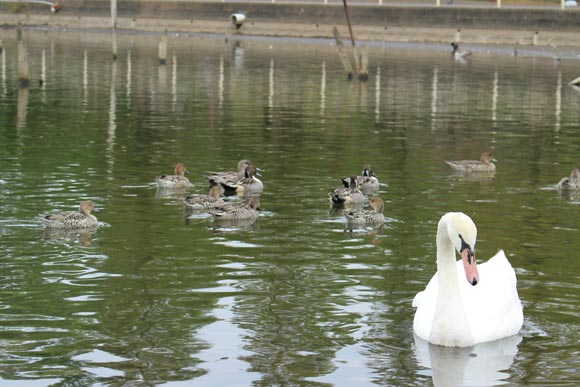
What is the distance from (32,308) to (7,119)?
2264cm

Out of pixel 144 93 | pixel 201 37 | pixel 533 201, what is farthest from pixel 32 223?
pixel 201 37

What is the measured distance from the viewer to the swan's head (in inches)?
527

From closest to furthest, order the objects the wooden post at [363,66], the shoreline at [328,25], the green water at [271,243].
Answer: the green water at [271,243] < the wooden post at [363,66] < the shoreline at [328,25]

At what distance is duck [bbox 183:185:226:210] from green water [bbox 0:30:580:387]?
40cm

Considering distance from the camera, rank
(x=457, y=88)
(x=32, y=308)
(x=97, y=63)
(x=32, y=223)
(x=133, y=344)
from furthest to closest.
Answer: (x=97, y=63), (x=457, y=88), (x=32, y=223), (x=32, y=308), (x=133, y=344)

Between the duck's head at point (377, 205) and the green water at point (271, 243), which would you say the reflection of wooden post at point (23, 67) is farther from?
the duck's head at point (377, 205)

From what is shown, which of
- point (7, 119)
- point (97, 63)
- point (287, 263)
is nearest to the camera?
point (287, 263)

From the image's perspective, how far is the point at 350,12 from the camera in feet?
269

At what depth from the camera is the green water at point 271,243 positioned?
45.9ft

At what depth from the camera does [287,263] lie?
Result: 18750 mm

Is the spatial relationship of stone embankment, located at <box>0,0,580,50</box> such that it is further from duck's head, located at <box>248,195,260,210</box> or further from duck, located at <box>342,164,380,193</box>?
duck's head, located at <box>248,195,260,210</box>

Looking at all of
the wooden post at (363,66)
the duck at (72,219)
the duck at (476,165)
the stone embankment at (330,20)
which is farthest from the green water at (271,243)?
the stone embankment at (330,20)

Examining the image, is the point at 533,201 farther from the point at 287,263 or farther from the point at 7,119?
the point at 7,119

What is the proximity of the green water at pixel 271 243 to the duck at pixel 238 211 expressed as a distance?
0.26 m
